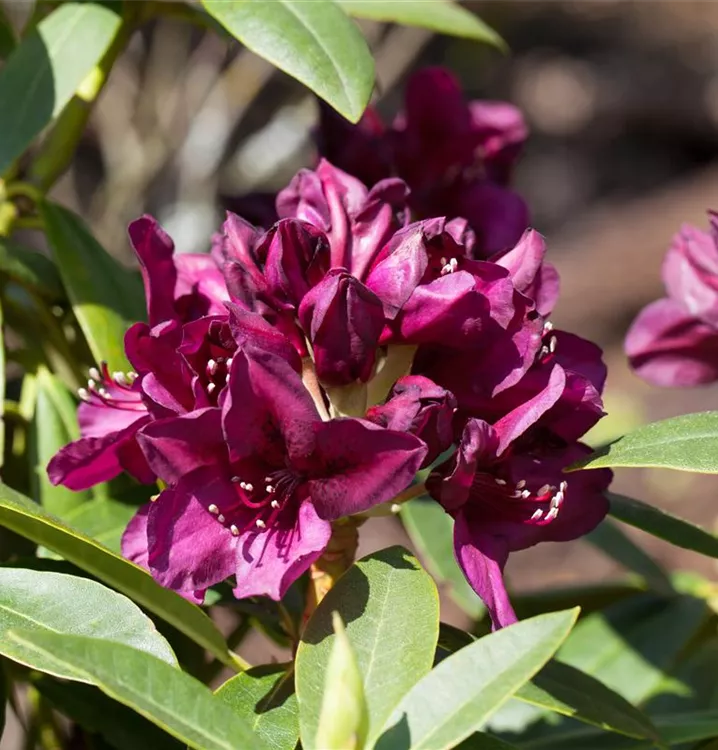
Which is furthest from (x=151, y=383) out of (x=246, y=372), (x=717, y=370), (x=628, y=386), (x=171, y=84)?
(x=628, y=386)

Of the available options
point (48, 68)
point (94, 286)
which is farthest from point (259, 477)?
point (48, 68)

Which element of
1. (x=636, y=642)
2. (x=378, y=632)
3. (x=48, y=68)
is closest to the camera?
(x=378, y=632)

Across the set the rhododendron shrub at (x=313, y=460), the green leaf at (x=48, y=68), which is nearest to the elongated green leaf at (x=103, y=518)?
the rhododendron shrub at (x=313, y=460)

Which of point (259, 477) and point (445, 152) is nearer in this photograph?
point (259, 477)

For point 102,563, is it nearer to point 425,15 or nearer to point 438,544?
point 438,544

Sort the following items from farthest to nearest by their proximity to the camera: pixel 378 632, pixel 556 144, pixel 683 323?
pixel 556 144 → pixel 683 323 → pixel 378 632

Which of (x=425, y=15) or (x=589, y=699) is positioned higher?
(x=425, y=15)

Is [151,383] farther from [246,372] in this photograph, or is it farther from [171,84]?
[171,84]

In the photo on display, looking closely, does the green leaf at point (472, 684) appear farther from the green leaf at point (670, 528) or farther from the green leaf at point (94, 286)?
the green leaf at point (94, 286)
